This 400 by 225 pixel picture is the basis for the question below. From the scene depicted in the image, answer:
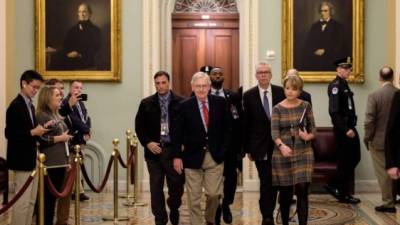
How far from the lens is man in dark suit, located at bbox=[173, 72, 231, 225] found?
7543mm

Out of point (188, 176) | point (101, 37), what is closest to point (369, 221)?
point (188, 176)

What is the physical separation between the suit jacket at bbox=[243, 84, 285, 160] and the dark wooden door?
5454mm

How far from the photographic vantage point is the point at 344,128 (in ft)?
34.8

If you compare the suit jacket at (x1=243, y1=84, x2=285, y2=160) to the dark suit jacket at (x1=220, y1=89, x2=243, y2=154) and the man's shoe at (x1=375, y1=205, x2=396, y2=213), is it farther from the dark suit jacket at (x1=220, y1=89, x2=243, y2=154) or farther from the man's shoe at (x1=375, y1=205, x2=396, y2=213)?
the man's shoe at (x1=375, y1=205, x2=396, y2=213)

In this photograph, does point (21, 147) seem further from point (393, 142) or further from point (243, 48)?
point (243, 48)

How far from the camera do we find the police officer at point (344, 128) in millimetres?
10703

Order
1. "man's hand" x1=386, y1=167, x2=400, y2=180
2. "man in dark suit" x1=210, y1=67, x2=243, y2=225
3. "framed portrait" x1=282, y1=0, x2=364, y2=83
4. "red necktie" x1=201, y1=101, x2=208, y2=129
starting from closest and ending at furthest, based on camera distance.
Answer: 1. "man's hand" x1=386, y1=167, x2=400, y2=180
2. "red necktie" x1=201, y1=101, x2=208, y2=129
3. "man in dark suit" x1=210, y1=67, x2=243, y2=225
4. "framed portrait" x1=282, y1=0, x2=364, y2=83

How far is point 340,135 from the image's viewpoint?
10.9 m

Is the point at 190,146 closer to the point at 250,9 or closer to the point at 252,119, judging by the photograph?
the point at 252,119

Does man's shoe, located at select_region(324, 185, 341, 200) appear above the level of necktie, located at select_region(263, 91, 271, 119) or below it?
below

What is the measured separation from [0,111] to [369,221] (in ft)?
20.5

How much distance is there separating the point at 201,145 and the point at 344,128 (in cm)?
376

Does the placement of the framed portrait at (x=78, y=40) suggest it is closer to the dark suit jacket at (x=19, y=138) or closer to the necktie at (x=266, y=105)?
the necktie at (x=266, y=105)

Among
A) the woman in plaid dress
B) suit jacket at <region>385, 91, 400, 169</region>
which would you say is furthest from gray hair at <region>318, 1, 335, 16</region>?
suit jacket at <region>385, 91, 400, 169</region>
